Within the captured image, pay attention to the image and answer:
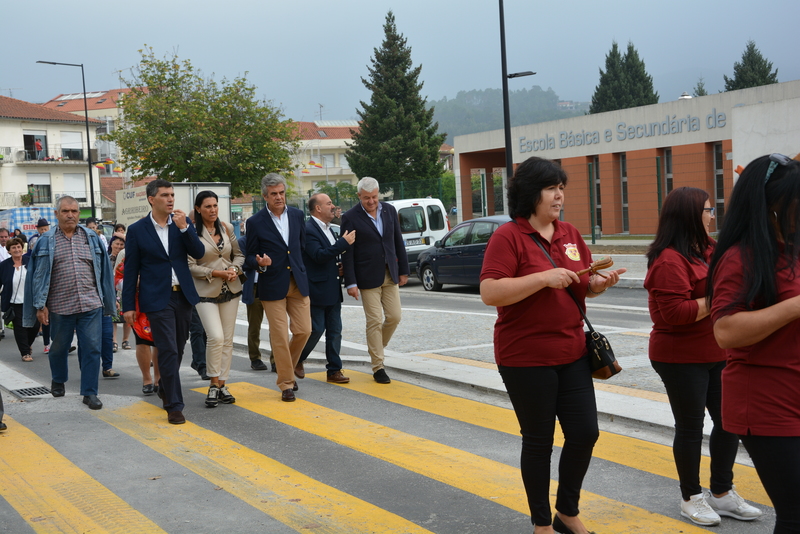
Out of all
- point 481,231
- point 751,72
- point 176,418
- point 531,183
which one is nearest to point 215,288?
point 176,418

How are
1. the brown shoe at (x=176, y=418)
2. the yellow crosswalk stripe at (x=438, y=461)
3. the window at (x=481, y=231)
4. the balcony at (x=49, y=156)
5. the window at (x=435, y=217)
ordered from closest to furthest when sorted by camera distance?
the yellow crosswalk stripe at (x=438, y=461), the brown shoe at (x=176, y=418), the window at (x=481, y=231), the window at (x=435, y=217), the balcony at (x=49, y=156)

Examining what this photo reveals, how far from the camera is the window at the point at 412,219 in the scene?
21.5 metres

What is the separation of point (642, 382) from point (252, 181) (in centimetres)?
3023

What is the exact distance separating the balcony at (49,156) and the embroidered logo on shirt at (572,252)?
71.4 metres

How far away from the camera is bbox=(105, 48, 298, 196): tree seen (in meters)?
34.7

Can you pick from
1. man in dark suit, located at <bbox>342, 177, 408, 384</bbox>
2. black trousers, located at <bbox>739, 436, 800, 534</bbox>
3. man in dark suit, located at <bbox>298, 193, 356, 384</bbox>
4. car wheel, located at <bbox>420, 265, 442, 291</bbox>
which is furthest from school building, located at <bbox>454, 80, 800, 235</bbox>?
black trousers, located at <bbox>739, 436, 800, 534</bbox>

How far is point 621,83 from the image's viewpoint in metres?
77.4

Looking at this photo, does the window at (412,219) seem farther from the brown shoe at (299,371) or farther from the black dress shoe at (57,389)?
the black dress shoe at (57,389)

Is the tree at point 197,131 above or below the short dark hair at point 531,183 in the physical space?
above

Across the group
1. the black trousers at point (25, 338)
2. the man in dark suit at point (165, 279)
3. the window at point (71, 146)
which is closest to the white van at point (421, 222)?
the black trousers at point (25, 338)

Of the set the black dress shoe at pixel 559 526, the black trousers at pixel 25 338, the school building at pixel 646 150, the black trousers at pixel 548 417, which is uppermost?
the school building at pixel 646 150

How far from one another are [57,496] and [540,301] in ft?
10.5

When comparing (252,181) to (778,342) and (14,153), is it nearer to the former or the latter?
(778,342)

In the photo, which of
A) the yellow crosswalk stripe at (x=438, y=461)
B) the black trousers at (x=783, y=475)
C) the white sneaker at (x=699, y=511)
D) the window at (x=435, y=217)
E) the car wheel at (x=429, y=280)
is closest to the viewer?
the black trousers at (x=783, y=475)
